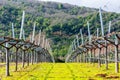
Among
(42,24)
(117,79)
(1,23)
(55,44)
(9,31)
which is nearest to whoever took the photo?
(117,79)

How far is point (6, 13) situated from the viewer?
15112cm

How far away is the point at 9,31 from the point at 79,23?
6462 centimetres

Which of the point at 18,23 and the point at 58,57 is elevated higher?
the point at 18,23

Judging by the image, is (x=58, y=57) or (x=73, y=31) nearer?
(x=58, y=57)

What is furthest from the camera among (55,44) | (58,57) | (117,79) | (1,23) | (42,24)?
(42,24)

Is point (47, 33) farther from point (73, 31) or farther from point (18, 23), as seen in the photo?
point (18, 23)

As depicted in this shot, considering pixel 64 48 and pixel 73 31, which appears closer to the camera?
pixel 64 48

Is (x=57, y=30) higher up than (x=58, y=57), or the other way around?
(x=57, y=30)

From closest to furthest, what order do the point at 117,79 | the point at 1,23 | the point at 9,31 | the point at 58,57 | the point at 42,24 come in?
the point at 117,79 < the point at 9,31 < the point at 1,23 < the point at 58,57 < the point at 42,24

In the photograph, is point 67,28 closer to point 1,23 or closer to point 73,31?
point 73,31

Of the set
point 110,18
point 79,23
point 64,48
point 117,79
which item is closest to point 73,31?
point 79,23

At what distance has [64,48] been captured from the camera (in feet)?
570

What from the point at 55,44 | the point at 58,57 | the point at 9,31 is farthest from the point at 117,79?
the point at 55,44

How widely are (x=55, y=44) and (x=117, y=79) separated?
501 feet
